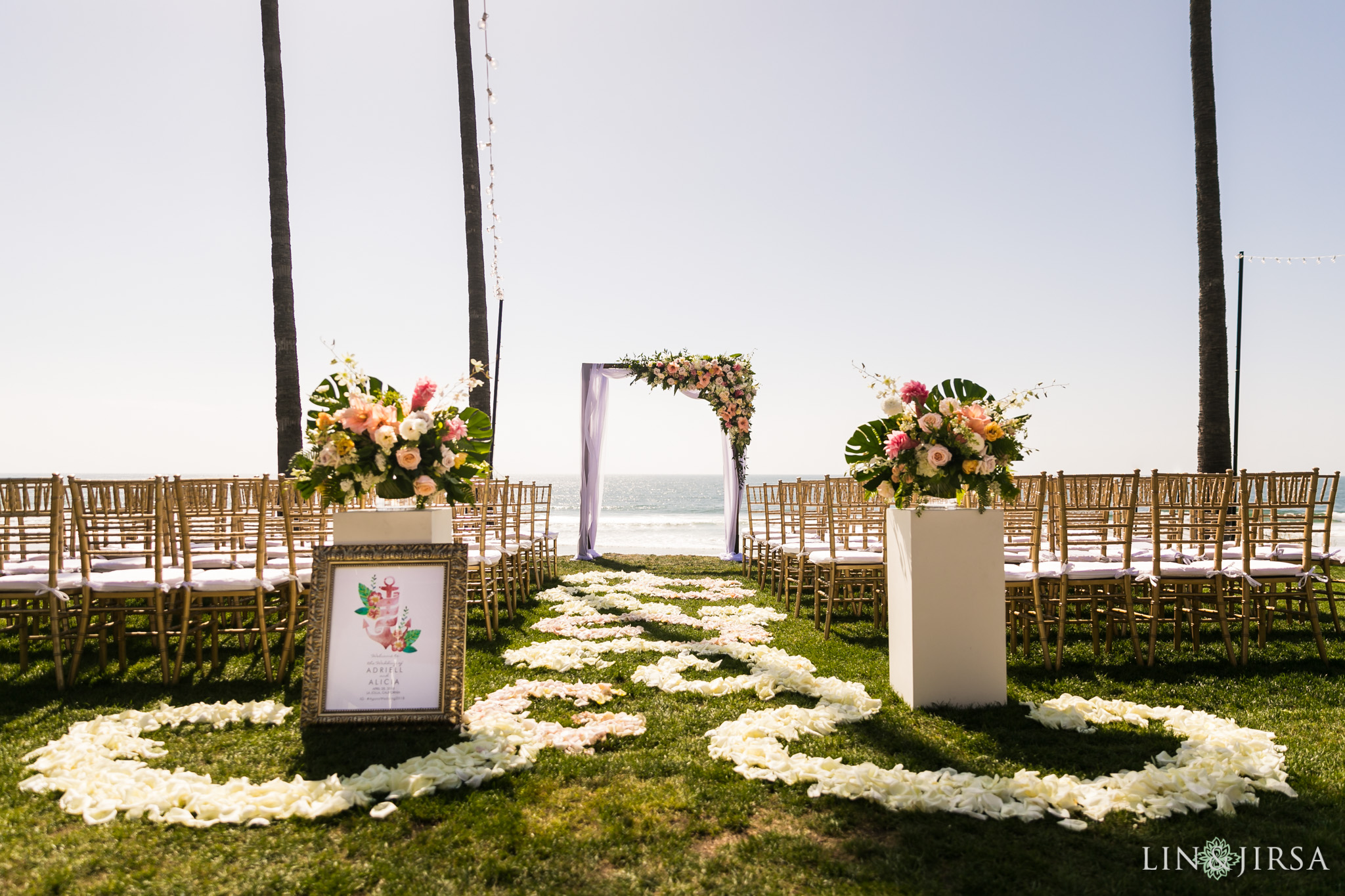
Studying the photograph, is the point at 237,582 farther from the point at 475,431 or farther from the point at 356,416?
the point at 475,431

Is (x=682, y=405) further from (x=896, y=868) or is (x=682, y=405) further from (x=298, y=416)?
(x=896, y=868)

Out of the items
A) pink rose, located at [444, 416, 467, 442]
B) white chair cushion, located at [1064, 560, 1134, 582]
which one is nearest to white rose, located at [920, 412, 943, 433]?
white chair cushion, located at [1064, 560, 1134, 582]

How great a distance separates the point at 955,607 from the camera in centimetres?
385

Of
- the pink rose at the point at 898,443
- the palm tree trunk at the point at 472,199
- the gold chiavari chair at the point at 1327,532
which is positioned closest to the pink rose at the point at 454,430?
the pink rose at the point at 898,443

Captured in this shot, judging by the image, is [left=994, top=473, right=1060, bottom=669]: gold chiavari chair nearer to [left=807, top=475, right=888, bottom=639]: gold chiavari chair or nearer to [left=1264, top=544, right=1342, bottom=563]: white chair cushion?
[left=807, top=475, right=888, bottom=639]: gold chiavari chair

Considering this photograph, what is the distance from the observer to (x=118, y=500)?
4828 millimetres

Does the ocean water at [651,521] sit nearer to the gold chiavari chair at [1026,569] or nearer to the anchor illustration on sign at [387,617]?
the gold chiavari chair at [1026,569]

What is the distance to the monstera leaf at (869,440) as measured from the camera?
411 cm

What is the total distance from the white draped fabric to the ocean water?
0.61 metres

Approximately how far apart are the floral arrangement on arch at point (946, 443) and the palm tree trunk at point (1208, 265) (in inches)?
206

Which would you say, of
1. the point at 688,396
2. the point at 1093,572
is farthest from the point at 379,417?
the point at 688,396

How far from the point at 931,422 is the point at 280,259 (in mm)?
7440

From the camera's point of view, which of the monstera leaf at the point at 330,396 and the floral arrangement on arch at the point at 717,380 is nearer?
the monstera leaf at the point at 330,396

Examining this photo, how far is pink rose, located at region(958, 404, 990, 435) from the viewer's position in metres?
3.82
